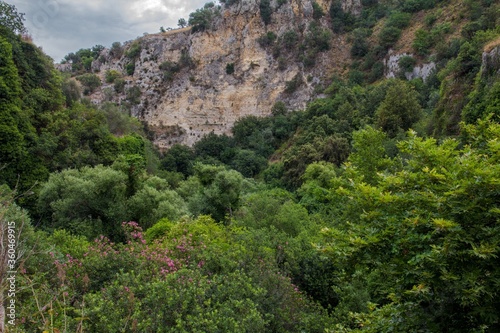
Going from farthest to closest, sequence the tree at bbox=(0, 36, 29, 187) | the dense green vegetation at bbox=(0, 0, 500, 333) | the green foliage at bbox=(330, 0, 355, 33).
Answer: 1. the green foliage at bbox=(330, 0, 355, 33)
2. the tree at bbox=(0, 36, 29, 187)
3. the dense green vegetation at bbox=(0, 0, 500, 333)

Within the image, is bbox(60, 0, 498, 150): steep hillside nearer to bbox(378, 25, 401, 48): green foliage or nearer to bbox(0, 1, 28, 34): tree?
bbox(378, 25, 401, 48): green foliage

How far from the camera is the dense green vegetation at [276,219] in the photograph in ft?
15.0

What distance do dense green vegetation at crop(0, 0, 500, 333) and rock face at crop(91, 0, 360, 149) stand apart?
562 inches

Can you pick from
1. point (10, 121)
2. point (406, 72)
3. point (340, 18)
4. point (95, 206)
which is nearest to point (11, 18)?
point (10, 121)

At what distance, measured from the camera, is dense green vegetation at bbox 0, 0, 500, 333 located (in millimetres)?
4582

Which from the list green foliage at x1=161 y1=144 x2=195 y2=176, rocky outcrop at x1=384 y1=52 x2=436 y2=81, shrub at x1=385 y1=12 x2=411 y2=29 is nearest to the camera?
rocky outcrop at x1=384 y1=52 x2=436 y2=81

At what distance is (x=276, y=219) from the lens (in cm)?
1559

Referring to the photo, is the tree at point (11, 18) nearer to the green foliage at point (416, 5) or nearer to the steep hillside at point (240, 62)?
the steep hillside at point (240, 62)

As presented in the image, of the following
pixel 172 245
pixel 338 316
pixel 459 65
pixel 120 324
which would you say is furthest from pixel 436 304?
pixel 459 65

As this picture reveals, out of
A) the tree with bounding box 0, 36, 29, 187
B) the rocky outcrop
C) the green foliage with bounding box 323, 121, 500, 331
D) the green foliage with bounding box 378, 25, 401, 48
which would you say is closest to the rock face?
the green foliage with bounding box 378, 25, 401, 48

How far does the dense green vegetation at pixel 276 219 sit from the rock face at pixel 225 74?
46.8 ft

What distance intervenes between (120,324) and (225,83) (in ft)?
181

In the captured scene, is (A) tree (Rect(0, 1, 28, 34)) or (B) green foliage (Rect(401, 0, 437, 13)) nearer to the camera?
(A) tree (Rect(0, 1, 28, 34))

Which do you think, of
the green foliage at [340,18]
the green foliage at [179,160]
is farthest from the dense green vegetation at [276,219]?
the green foliage at [340,18]
